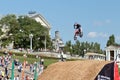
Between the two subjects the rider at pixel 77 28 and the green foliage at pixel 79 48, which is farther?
the green foliage at pixel 79 48

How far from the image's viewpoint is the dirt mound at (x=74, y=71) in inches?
719

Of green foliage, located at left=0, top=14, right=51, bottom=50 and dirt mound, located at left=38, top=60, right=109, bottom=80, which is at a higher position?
green foliage, located at left=0, top=14, right=51, bottom=50

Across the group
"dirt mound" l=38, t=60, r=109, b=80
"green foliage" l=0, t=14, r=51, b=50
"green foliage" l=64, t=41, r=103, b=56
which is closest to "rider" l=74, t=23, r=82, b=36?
"dirt mound" l=38, t=60, r=109, b=80

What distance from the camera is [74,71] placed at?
18922mm

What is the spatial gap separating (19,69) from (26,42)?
76178 millimetres

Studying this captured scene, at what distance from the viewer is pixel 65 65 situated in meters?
20.2

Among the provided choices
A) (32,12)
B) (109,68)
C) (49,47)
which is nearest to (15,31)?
(49,47)

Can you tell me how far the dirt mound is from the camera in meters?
18.2

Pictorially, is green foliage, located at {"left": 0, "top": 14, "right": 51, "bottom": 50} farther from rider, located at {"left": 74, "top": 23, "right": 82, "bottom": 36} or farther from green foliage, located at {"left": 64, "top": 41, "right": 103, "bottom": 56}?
rider, located at {"left": 74, "top": 23, "right": 82, "bottom": 36}

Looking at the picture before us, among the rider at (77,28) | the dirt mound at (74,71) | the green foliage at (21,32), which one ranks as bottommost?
the dirt mound at (74,71)

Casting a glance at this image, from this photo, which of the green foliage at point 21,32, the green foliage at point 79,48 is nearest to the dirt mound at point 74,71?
the green foliage at point 21,32

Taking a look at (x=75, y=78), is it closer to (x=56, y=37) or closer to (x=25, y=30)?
(x=25, y=30)

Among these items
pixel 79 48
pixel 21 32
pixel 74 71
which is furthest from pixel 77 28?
pixel 79 48

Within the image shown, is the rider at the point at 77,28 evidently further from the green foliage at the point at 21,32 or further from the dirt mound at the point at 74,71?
the green foliage at the point at 21,32
